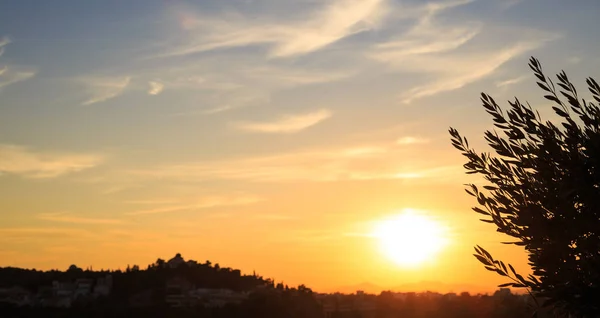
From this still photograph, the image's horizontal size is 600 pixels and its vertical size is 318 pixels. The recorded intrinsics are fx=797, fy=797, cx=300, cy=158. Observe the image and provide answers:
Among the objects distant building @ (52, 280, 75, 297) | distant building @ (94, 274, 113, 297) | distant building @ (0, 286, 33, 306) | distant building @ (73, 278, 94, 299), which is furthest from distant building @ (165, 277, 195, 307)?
distant building @ (0, 286, 33, 306)

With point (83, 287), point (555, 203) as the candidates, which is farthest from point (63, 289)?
point (555, 203)

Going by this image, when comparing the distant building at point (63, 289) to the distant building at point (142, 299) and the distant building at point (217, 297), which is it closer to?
the distant building at point (142, 299)

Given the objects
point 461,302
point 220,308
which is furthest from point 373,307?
point 220,308

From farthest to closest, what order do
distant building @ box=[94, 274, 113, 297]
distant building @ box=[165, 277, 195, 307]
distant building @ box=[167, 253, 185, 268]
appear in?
distant building @ box=[167, 253, 185, 268] < distant building @ box=[94, 274, 113, 297] < distant building @ box=[165, 277, 195, 307]

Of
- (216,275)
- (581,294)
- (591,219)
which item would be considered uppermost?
(216,275)

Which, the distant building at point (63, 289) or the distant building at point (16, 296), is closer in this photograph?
the distant building at point (16, 296)

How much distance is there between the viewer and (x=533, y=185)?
10555mm

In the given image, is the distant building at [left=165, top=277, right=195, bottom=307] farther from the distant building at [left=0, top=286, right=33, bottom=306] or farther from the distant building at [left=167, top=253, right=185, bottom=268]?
the distant building at [left=0, top=286, right=33, bottom=306]

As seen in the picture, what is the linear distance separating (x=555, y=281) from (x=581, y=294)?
0.49 m

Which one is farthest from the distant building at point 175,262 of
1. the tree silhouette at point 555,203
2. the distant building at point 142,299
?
the tree silhouette at point 555,203

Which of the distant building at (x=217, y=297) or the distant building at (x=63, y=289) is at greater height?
the distant building at (x=63, y=289)

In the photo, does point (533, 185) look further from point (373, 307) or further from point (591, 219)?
point (373, 307)

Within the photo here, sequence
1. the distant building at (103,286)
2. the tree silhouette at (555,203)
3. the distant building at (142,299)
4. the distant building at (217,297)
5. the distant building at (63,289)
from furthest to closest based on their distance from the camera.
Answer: the distant building at (103,286) < the distant building at (63,289) < the distant building at (217,297) < the distant building at (142,299) < the tree silhouette at (555,203)

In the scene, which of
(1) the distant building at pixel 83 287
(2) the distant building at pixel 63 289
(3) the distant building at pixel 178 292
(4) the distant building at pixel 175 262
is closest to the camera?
(3) the distant building at pixel 178 292
